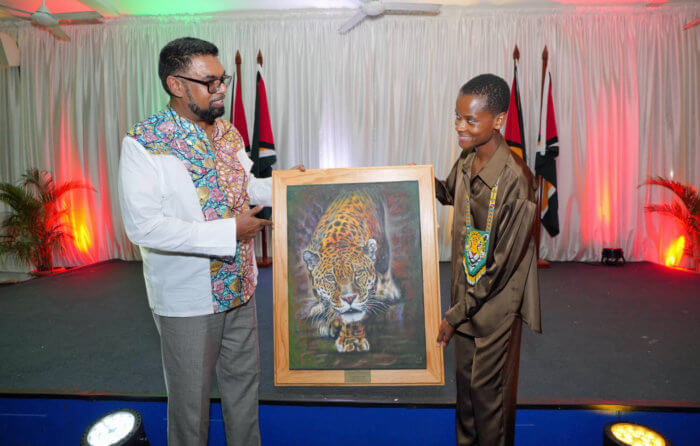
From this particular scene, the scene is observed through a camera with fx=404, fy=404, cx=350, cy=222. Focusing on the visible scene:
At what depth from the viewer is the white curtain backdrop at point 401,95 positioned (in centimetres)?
641

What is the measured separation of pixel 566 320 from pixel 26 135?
8595 millimetres

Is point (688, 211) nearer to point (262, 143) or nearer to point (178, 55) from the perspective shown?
point (262, 143)

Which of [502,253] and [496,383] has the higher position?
[502,253]

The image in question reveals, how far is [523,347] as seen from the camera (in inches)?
127

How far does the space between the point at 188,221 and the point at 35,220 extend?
616 cm

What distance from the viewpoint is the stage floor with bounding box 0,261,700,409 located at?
8.15ft

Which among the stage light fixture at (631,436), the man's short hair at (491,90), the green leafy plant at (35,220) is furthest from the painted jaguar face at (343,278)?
the green leafy plant at (35,220)

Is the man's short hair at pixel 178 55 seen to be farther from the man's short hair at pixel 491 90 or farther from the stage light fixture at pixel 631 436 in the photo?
the stage light fixture at pixel 631 436

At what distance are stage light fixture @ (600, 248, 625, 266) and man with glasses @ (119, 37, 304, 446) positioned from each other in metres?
6.23

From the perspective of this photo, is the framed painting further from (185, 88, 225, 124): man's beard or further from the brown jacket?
(185, 88, 225, 124): man's beard

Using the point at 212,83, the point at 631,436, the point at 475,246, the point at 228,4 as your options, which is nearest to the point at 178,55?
the point at 212,83

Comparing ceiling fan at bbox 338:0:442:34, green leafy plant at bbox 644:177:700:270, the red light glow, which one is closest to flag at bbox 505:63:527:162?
ceiling fan at bbox 338:0:442:34

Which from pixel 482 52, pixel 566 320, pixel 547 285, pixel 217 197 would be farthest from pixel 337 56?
pixel 217 197

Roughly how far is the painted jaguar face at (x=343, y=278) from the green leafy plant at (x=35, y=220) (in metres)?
6.02
